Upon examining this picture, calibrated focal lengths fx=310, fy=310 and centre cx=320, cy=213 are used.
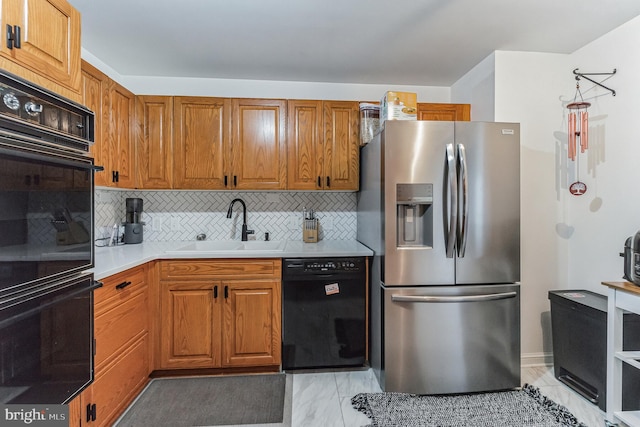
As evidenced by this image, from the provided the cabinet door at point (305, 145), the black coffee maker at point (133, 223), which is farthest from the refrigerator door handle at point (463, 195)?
the black coffee maker at point (133, 223)

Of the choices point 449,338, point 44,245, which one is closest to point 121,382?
point 44,245

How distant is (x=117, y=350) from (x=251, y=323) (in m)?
0.83

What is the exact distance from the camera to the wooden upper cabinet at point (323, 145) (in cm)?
270

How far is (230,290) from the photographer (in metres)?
2.29

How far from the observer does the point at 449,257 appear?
2025 mm

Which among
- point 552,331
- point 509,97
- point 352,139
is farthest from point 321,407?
point 509,97

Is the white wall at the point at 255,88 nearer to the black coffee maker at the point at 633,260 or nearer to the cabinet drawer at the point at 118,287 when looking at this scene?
the cabinet drawer at the point at 118,287

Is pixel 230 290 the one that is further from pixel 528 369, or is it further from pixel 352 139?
pixel 528 369

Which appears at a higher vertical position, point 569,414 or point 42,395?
point 42,395

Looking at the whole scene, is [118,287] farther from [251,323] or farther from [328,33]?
[328,33]

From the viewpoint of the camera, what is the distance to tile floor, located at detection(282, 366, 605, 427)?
1842 mm

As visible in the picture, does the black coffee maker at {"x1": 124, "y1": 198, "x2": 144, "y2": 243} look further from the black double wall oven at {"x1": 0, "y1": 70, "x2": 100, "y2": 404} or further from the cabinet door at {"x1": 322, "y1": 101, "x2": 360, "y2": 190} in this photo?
the cabinet door at {"x1": 322, "y1": 101, "x2": 360, "y2": 190}

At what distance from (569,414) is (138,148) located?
353cm

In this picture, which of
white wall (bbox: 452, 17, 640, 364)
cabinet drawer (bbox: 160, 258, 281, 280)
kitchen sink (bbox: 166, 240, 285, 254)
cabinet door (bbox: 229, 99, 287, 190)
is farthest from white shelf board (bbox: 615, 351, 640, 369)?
cabinet door (bbox: 229, 99, 287, 190)
